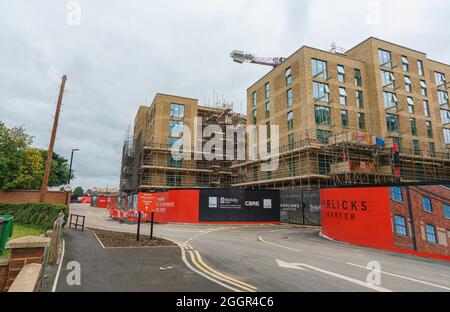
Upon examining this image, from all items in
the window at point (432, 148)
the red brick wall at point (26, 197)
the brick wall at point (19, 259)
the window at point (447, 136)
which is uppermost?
the window at point (447, 136)

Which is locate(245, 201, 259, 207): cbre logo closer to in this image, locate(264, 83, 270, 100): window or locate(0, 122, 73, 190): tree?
locate(264, 83, 270, 100): window

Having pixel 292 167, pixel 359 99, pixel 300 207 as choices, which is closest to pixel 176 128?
pixel 292 167

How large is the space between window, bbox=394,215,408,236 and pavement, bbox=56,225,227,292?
32.5 feet

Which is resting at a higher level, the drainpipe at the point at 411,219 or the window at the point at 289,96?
the window at the point at 289,96

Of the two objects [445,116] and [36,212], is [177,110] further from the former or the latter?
[445,116]

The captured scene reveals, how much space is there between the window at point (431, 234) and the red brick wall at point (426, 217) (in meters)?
0.11

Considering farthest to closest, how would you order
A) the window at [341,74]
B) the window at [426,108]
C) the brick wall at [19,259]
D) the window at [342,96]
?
the window at [426,108]
the window at [341,74]
the window at [342,96]
the brick wall at [19,259]

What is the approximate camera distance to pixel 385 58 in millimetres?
36781

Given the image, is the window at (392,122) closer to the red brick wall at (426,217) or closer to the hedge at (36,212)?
the red brick wall at (426,217)

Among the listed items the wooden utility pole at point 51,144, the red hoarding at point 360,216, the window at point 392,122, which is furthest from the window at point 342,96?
the wooden utility pole at point 51,144

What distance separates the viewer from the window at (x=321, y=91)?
3312 cm

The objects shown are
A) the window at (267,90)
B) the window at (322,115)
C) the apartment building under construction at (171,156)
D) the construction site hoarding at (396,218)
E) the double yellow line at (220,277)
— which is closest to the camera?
the double yellow line at (220,277)

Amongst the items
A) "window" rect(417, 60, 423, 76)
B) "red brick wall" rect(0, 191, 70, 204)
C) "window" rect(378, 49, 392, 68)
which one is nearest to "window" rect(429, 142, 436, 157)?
"window" rect(417, 60, 423, 76)

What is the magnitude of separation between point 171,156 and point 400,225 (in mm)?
37728
